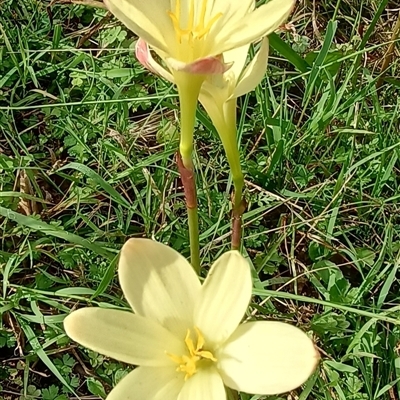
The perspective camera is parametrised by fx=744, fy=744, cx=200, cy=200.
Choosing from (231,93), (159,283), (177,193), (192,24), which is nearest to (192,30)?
(192,24)

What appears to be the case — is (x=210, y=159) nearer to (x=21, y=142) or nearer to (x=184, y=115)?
(x=21, y=142)

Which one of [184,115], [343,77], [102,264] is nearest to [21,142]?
[102,264]

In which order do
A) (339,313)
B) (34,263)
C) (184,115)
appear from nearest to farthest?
(184,115) → (339,313) → (34,263)

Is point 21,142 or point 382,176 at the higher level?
point 21,142

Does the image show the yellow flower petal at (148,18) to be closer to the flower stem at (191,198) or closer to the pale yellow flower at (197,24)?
the pale yellow flower at (197,24)

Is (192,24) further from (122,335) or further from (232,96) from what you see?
(122,335)

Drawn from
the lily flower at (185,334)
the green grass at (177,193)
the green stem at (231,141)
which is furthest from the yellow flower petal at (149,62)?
the green grass at (177,193)

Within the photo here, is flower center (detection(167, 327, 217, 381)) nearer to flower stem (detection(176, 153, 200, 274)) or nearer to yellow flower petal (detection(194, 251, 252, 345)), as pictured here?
yellow flower petal (detection(194, 251, 252, 345))
